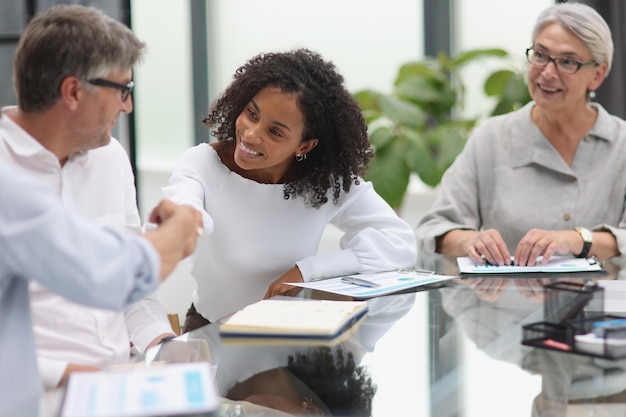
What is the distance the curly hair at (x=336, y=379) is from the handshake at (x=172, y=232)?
276 mm

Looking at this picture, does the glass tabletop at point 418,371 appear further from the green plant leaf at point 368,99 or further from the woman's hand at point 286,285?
the green plant leaf at point 368,99

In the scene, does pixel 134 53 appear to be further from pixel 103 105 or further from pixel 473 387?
pixel 473 387

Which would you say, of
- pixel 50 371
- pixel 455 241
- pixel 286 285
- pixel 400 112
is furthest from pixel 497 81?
pixel 50 371

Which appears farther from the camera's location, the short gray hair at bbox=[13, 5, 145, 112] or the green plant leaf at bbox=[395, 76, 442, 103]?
the green plant leaf at bbox=[395, 76, 442, 103]

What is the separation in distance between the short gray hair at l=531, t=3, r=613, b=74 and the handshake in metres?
1.61

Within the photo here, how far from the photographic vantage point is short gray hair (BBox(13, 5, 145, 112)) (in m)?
1.38

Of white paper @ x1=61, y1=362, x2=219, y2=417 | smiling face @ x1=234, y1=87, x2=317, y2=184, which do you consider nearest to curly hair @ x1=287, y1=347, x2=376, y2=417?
white paper @ x1=61, y1=362, x2=219, y2=417

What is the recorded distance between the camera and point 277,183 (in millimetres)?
2180

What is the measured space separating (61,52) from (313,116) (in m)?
0.80

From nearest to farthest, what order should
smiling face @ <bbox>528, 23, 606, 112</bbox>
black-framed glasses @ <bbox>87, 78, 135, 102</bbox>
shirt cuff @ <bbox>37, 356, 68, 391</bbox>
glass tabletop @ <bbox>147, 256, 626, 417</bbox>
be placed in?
glass tabletop @ <bbox>147, 256, 626, 417</bbox>
shirt cuff @ <bbox>37, 356, 68, 391</bbox>
black-framed glasses @ <bbox>87, 78, 135, 102</bbox>
smiling face @ <bbox>528, 23, 606, 112</bbox>

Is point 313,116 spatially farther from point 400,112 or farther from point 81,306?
point 400,112

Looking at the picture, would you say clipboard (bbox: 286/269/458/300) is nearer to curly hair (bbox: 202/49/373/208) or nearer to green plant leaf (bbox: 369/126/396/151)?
curly hair (bbox: 202/49/373/208)

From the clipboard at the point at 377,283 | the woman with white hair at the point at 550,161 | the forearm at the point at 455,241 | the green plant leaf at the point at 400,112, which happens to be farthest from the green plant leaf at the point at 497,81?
the clipboard at the point at 377,283

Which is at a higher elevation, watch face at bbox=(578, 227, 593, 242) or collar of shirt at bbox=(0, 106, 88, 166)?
collar of shirt at bbox=(0, 106, 88, 166)
